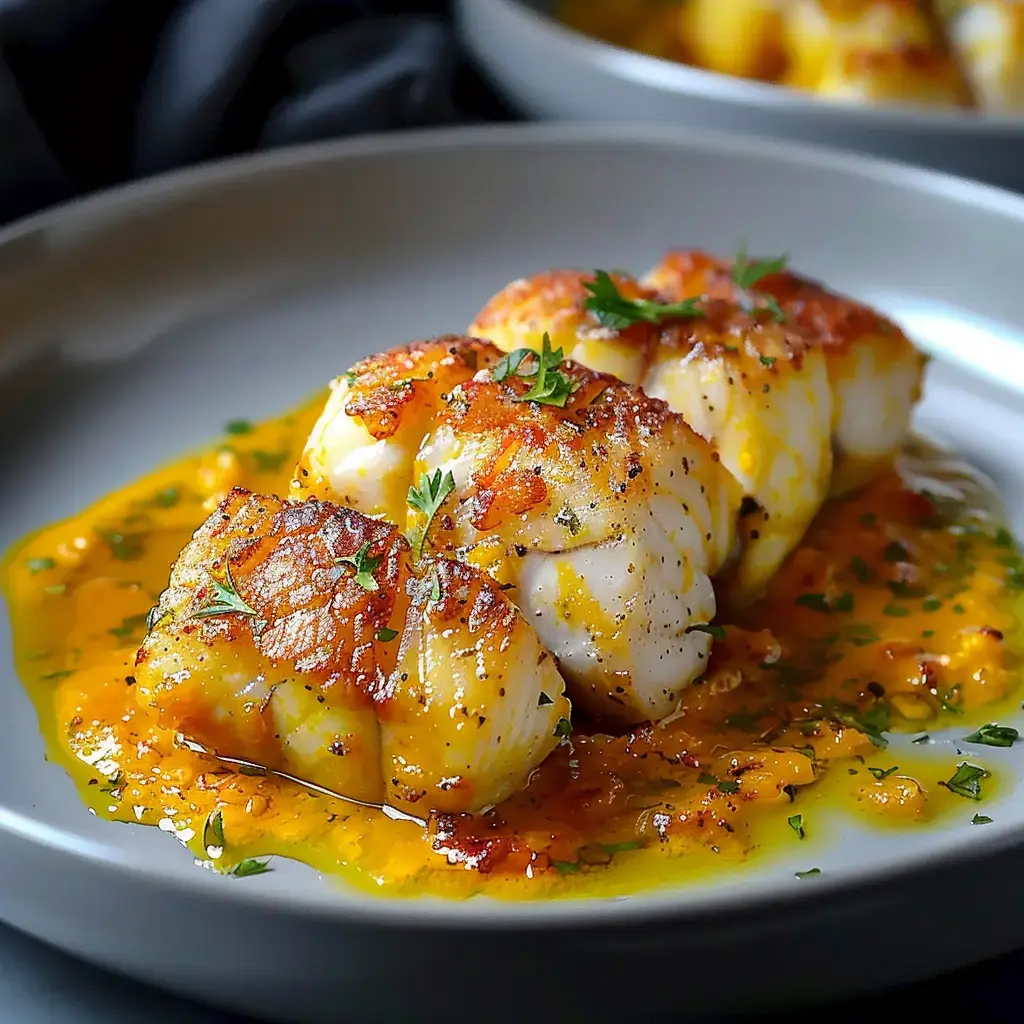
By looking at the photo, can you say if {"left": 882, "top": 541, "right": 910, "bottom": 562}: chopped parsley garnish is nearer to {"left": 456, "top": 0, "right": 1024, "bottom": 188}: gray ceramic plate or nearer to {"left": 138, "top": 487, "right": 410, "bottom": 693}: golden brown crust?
{"left": 138, "top": 487, "right": 410, "bottom": 693}: golden brown crust

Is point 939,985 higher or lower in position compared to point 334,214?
lower

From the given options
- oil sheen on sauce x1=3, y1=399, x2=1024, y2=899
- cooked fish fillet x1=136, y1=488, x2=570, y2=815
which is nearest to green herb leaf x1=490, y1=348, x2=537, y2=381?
cooked fish fillet x1=136, y1=488, x2=570, y2=815

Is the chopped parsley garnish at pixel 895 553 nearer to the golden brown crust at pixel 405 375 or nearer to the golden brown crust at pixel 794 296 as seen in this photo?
the golden brown crust at pixel 794 296

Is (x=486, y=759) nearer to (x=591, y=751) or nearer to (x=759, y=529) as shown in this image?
(x=591, y=751)

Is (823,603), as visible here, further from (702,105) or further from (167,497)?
(702,105)

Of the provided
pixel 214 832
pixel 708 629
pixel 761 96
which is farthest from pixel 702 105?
pixel 214 832

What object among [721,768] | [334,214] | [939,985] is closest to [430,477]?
[721,768]
